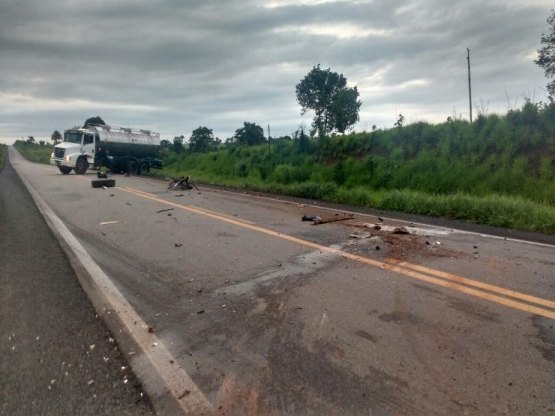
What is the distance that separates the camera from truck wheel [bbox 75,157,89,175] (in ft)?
89.1

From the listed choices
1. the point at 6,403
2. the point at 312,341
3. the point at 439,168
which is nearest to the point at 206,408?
the point at 312,341

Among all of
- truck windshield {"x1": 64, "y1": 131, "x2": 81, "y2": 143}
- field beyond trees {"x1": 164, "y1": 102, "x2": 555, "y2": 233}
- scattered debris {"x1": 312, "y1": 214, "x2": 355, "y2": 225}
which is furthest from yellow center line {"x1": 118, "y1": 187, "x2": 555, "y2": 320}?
truck windshield {"x1": 64, "y1": 131, "x2": 81, "y2": 143}

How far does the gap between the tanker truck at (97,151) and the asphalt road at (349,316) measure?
22.0 m

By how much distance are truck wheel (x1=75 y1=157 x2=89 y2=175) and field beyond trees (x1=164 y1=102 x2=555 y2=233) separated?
1315 cm

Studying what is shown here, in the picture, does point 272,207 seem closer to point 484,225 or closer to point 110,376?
point 484,225

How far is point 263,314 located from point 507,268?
10.7ft

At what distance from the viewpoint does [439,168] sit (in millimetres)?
13797

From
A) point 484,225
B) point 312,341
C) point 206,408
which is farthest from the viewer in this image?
point 484,225

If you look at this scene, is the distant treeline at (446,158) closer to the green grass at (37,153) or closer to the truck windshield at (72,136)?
the truck windshield at (72,136)

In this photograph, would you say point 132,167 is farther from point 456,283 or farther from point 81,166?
point 456,283

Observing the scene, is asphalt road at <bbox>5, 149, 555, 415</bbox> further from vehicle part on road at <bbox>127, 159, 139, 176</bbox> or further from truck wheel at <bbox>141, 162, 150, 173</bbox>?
truck wheel at <bbox>141, 162, 150, 173</bbox>

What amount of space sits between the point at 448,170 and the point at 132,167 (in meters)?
22.2

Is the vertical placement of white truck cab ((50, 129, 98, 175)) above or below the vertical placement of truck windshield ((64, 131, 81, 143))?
below

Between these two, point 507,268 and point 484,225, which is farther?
point 484,225
